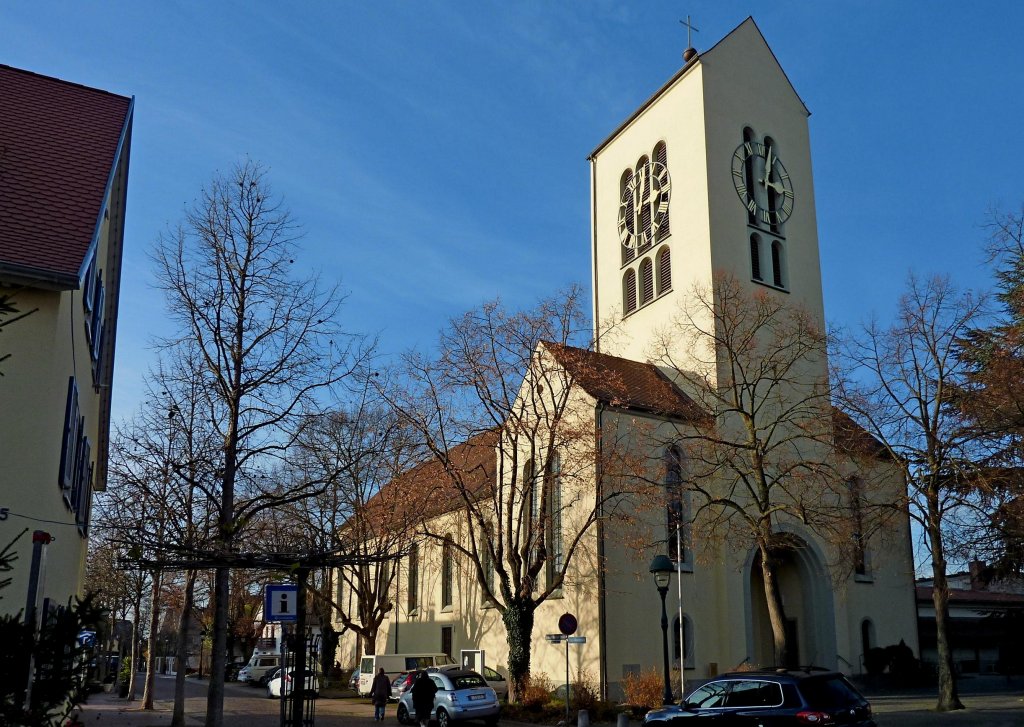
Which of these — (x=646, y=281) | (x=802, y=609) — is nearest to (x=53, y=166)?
(x=646, y=281)

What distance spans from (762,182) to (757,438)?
617 inches

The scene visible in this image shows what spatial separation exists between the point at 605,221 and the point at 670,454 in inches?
744

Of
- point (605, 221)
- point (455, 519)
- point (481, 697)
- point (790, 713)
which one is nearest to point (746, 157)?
point (605, 221)

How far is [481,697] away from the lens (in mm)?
23453

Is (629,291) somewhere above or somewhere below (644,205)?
below

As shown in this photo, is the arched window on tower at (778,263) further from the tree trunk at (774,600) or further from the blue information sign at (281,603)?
the blue information sign at (281,603)

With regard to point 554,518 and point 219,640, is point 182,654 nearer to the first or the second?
point 219,640

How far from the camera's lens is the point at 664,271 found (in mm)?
38031

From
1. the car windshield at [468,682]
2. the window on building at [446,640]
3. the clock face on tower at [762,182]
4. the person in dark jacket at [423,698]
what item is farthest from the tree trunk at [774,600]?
the window on building at [446,640]

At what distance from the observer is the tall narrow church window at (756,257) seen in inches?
1454

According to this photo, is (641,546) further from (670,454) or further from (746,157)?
(746,157)

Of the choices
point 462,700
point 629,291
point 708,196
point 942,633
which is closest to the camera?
point 462,700

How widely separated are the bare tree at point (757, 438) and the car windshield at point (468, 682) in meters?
7.32

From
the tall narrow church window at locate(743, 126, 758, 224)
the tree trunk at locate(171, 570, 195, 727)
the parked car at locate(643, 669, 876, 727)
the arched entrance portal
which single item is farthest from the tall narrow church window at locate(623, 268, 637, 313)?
the parked car at locate(643, 669, 876, 727)
